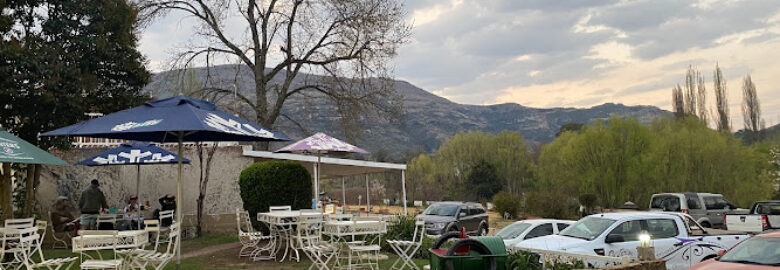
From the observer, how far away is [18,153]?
28.2 ft

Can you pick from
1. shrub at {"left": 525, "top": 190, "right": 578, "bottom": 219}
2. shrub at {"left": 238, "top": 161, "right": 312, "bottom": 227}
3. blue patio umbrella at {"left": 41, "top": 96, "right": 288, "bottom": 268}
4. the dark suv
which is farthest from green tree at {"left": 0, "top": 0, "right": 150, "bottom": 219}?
shrub at {"left": 525, "top": 190, "right": 578, "bottom": 219}

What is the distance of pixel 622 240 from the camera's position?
30.8 feet

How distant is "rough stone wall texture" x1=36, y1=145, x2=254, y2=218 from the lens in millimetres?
16547

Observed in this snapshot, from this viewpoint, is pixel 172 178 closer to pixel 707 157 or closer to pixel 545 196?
pixel 545 196

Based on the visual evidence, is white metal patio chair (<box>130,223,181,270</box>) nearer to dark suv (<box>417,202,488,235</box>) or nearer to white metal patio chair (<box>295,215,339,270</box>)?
white metal patio chair (<box>295,215,339,270</box>)

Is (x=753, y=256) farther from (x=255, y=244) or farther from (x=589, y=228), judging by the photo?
(x=255, y=244)

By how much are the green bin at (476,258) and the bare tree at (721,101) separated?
184ft

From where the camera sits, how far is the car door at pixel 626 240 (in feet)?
30.9

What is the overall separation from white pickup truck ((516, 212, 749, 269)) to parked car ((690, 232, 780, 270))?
6.45 ft

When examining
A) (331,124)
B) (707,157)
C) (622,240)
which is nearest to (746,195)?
(707,157)

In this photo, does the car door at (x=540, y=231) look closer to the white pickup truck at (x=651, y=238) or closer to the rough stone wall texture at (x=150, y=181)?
the white pickup truck at (x=651, y=238)

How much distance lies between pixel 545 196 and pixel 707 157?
31.1ft

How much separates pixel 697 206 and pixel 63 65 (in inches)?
732

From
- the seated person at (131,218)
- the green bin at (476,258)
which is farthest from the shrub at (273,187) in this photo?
the green bin at (476,258)
